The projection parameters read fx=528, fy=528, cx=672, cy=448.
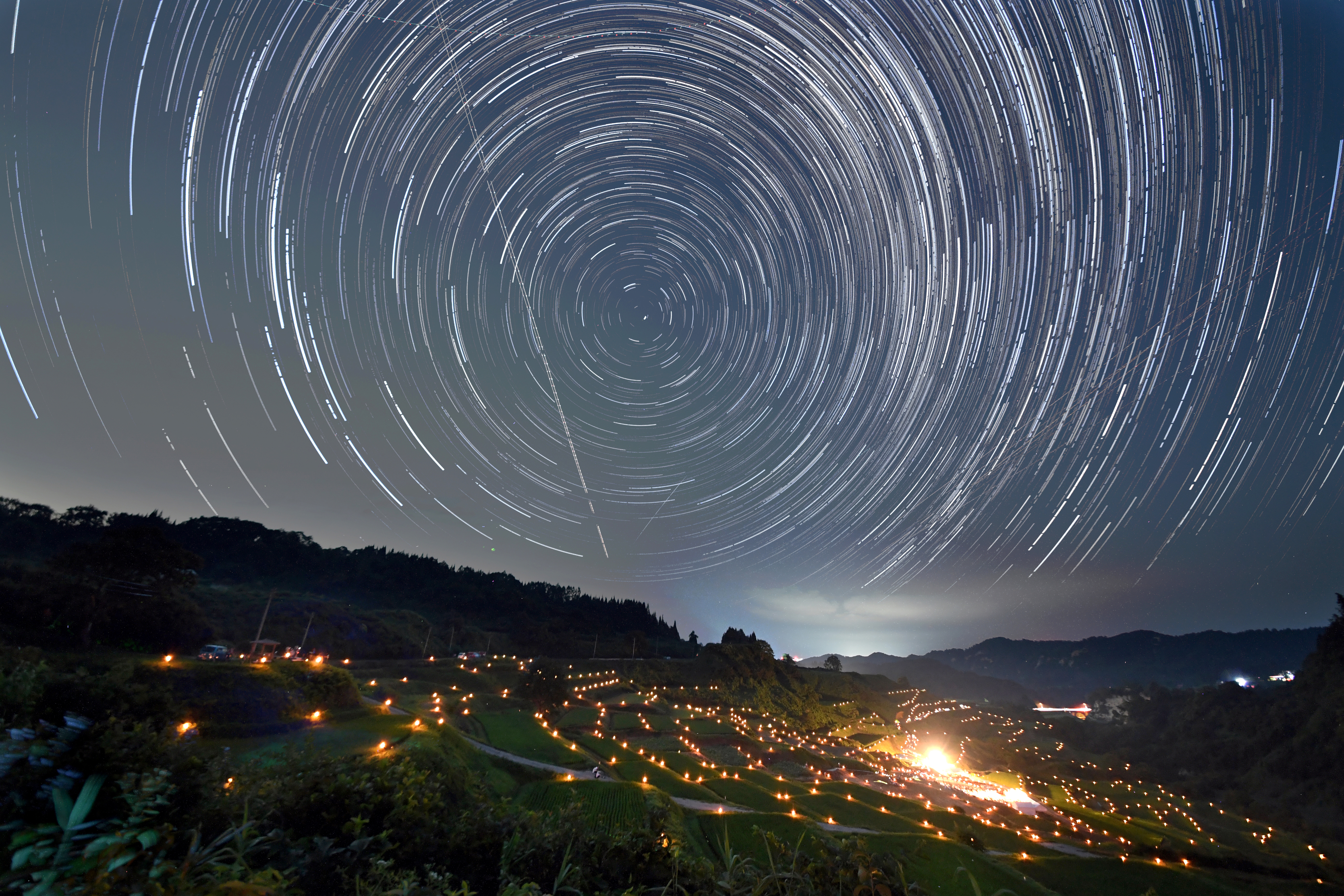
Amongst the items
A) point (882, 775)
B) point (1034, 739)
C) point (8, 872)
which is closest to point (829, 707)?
point (882, 775)

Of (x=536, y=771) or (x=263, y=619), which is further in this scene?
(x=263, y=619)

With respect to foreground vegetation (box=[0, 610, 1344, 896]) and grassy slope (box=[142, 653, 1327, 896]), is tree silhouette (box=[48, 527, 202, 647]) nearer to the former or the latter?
foreground vegetation (box=[0, 610, 1344, 896])

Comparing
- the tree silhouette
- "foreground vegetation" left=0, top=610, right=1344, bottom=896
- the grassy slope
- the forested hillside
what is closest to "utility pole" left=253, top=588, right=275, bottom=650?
the forested hillside

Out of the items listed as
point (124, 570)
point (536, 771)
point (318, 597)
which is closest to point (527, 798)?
point (536, 771)

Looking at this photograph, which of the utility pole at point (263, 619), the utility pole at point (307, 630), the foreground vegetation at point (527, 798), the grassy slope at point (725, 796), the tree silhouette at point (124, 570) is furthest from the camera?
the utility pole at point (307, 630)

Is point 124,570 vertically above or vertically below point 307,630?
above

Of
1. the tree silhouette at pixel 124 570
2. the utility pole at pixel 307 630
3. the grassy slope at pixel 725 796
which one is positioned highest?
the tree silhouette at pixel 124 570

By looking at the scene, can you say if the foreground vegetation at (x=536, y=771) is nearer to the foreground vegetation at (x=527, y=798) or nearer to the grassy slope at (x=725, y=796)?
the foreground vegetation at (x=527, y=798)

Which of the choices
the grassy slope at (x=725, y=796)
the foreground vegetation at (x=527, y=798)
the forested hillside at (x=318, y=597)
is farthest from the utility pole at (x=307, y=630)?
the foreground vegetation at (x=527, y=798)

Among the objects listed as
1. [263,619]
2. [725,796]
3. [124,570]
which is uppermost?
[124,570]

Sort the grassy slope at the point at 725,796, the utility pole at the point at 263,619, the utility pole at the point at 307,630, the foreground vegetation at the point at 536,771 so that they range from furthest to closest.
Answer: the utility pole at the point at 307,630 → the utility pole at the point at 263,619 → the grassy slope at the point at 725,796 → the foreground vegetation at the point at 536,771

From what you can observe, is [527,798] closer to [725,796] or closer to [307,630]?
[725,796]

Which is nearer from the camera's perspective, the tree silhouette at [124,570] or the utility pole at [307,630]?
the tree silhouette at [124,570]
